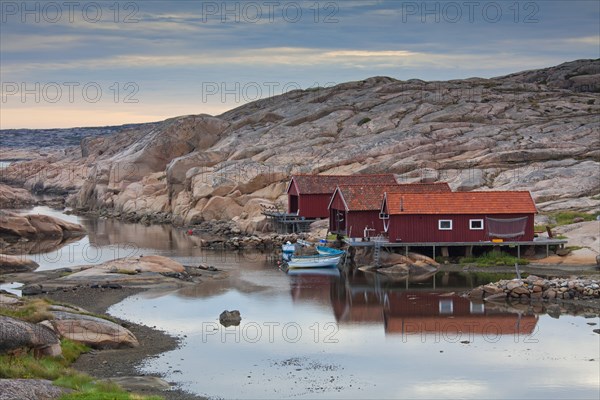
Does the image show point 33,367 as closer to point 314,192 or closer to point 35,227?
point 314,192

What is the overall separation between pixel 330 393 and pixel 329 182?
50.9 m

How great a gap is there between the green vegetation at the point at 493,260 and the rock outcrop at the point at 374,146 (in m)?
13.6

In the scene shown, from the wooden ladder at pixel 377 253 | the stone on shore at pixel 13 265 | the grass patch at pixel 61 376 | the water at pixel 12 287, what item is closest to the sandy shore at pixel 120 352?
the grass patch at pixel 61 376

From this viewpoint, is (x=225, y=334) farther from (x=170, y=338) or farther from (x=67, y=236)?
(x=67, y=236)

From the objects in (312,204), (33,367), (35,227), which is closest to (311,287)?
(33,367)

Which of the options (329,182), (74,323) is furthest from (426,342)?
(329,182)

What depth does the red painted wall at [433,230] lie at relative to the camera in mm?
61781

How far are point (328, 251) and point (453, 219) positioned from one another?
29.2 feet

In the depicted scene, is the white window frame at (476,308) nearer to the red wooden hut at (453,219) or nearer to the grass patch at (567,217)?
the red wooden hut at (453,219)

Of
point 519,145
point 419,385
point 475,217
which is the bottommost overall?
point 419,385

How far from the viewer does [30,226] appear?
84.5m

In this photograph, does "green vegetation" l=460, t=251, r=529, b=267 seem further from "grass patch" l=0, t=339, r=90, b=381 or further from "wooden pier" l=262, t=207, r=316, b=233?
"grass patch" l=0, t=339, r=90, b=381

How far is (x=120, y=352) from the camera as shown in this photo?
36.3 meters

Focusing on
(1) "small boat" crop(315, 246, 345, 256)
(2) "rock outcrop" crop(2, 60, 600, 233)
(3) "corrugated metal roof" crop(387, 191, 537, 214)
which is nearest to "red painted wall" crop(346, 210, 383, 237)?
(1) "small boat" crop(315, 246, 345, 256)
